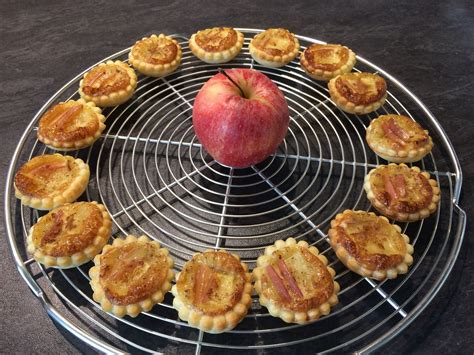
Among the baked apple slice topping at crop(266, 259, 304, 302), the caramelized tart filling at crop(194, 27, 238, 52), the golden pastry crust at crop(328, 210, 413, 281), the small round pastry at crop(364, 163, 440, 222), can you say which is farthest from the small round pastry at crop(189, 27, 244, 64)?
the baked apple slice topping at crop(266, 259, 304, 302)

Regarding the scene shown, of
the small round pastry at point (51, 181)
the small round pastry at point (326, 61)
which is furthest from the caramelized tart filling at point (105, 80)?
the small round pastry at point (326, 61)

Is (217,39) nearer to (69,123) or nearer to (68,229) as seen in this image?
(69,123)

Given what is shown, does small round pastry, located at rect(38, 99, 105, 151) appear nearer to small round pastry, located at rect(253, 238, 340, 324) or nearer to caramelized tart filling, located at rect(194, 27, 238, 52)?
caramelized tart filling, located at rect(194, 27, 238, 52)

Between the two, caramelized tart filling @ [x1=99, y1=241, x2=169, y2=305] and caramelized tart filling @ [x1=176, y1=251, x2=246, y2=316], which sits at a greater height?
caramelized tart filling @ [x1=99, y1=241, x2=169, y2=305]

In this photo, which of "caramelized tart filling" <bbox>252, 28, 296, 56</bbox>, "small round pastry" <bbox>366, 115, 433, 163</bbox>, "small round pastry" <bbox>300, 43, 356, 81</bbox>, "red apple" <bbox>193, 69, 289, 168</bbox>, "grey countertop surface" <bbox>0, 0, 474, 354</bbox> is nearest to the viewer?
"red apple" <bbox>193, 69, 289, 168</bbox>

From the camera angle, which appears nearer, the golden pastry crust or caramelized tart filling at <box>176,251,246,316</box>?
caramelized tart filling at <box>176,251,246,316</box>
